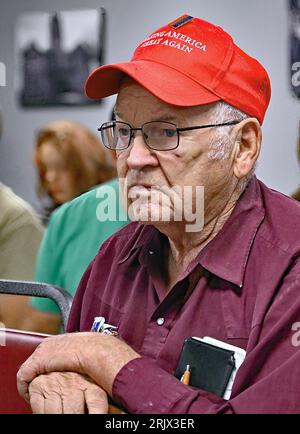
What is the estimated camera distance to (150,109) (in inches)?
45.9

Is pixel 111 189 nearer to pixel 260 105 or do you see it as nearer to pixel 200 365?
pixel 260 105

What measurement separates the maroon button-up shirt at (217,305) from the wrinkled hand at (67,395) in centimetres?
4

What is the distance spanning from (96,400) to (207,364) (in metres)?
0.17

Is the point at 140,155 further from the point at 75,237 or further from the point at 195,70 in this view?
the point at 75,237

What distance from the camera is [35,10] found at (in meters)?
3.35

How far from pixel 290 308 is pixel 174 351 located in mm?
211

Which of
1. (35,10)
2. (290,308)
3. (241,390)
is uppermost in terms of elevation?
(35,10)

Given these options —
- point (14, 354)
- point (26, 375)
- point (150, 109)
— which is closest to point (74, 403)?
point (26, 375)

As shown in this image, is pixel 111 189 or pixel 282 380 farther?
pixel 111 189

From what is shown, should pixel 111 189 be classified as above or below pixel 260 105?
below

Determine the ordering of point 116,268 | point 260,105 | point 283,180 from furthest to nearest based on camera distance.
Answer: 1. point 283,180
2. point 116,268
3. point 260,105

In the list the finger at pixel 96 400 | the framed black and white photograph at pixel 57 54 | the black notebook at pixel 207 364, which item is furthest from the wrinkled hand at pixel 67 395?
the framed black and white photograph at pixel 57 54

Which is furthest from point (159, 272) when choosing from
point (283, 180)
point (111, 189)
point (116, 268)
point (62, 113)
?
point (62, 113)

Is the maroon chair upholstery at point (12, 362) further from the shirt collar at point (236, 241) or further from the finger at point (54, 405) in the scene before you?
the shirt collar at point (236, 241)
